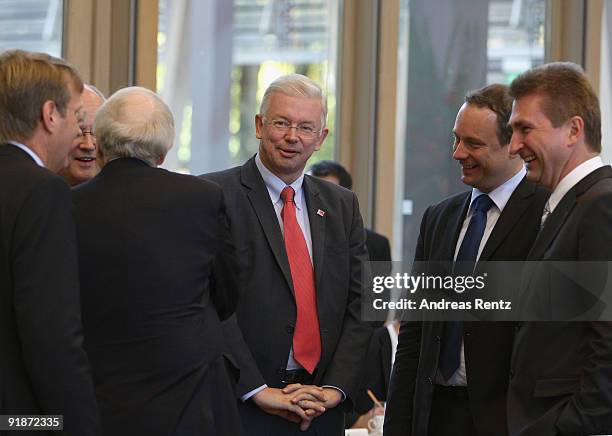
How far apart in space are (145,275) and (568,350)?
3.94 ft

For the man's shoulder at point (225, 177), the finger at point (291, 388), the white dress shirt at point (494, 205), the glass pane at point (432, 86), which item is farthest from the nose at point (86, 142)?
the glass pane at point (432, 86)

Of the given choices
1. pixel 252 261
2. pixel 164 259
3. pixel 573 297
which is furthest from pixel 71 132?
pixel 573 297

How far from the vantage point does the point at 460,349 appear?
10.7 ft

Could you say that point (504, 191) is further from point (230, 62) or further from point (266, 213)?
point (230, 62)

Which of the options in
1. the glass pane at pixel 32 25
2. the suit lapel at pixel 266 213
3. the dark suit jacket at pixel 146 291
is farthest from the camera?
the glass pane at pixel 32 25

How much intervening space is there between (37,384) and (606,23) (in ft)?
19.8

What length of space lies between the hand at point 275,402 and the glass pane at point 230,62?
2.95m

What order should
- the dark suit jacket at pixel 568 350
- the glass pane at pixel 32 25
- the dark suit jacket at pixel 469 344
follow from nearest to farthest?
the dark suit jacket at pixel 568 350 < the dark suit jacket at pixel 469 344 < the glass pane at pixel 32 25

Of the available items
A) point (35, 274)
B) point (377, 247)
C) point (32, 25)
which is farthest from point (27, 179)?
point (377, 247)

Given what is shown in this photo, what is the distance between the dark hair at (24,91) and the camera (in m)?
2.42

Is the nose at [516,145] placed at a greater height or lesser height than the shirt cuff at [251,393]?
greater

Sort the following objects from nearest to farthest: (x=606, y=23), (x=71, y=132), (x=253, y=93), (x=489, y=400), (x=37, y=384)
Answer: (x=37, y=384)
(x=71, y=132)
(x=489, y=400)
(x=253, y=93)
(x=606, y=23)

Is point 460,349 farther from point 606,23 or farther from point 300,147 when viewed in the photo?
point 606,23

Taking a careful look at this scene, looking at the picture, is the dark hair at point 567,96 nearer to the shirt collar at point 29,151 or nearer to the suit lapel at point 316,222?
the suit lapel at point 316,222
